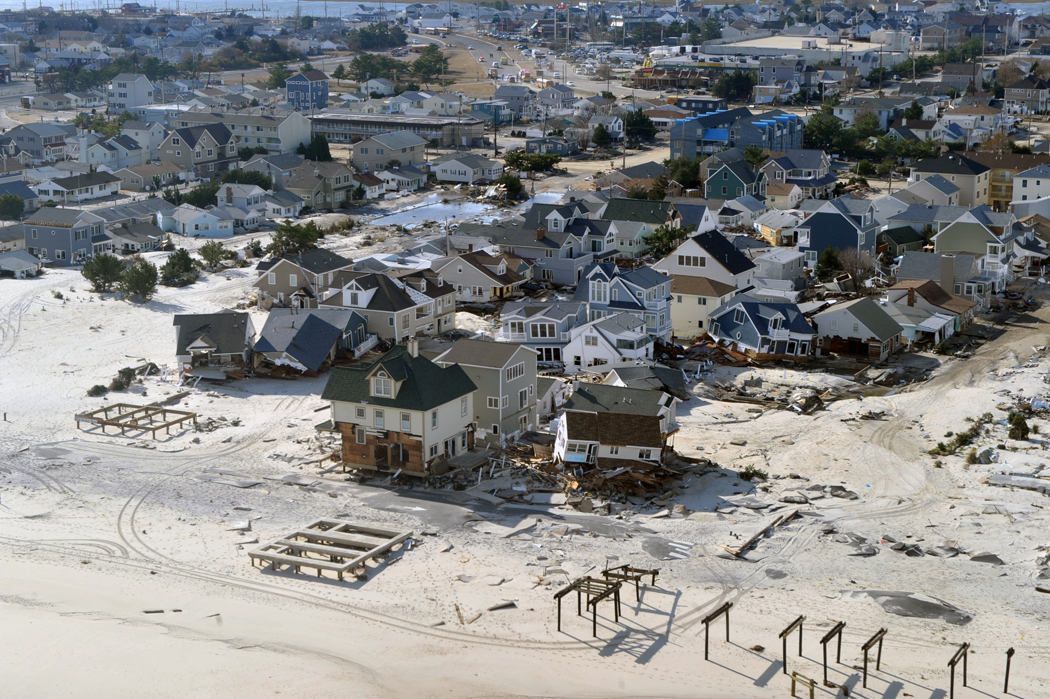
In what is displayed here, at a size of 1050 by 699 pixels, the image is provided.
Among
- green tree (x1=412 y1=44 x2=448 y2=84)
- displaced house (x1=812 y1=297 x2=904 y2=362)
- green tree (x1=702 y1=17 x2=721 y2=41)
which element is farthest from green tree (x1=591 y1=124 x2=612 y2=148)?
green tree (x1=702 y1=17 x2=721 y2=41)

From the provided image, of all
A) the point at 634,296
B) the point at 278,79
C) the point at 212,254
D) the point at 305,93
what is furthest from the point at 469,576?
the point at 278,79

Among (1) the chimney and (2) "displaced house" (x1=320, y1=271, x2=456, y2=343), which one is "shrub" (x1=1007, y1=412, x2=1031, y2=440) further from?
(2) "displaced house" (x1=320, y1=271, x2=456, y2=343)

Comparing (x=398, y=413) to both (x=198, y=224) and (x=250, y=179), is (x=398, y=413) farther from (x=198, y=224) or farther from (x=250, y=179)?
(x=250, y=179)

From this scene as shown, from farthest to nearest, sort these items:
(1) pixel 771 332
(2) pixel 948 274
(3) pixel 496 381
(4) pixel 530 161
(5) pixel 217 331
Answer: (4) pixel 530 161 < (2) pixel 948 274 < (1) pixel 771 332 < (5) pixel 217 331 < (3) pixel 496 381

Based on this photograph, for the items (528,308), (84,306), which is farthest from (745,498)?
(84,306)

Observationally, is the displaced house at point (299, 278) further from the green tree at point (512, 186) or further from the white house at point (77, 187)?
the white house at point (77, 187)

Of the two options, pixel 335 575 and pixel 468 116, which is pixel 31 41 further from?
pixel 335 575

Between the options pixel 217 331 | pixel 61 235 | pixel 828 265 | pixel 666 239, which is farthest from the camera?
pixel 61 235
